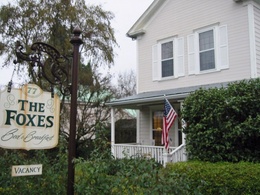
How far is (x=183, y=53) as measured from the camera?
11891 millimetres

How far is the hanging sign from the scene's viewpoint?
367cm

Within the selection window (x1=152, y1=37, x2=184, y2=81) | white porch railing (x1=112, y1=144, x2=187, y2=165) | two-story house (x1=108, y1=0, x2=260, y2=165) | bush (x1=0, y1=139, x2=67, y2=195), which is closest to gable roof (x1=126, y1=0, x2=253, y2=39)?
two-story house (x1=108, y1=0, x2=260, y2=165)

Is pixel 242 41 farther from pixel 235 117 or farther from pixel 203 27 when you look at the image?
pixel 235 117

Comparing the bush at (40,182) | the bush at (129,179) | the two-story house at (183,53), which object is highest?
the two-story house at (183,53)

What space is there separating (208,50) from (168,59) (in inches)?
75.8

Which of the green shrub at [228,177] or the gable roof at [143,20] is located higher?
the gable roof at [143,20]

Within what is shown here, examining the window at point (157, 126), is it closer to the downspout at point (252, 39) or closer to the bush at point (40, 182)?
the downspout at point (252, 39)

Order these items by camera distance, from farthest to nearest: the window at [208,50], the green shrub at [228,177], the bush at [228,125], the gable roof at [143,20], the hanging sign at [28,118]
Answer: the gable roof at [143,20]
the window at [208,50]
the bush at [228,125]
the green shrub at [228,177]
the hanging sign at [28,118]

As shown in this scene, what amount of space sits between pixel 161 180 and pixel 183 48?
910cm

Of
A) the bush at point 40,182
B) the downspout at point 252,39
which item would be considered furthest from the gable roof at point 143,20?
the bush at point 40,182

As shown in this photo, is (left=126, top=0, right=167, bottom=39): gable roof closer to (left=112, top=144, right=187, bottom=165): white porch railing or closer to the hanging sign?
(left=112, top=144, right=187, bottom=165): white porch railing

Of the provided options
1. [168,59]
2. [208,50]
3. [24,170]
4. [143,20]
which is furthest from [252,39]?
[24,170]

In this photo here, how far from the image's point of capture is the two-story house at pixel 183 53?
10133mm

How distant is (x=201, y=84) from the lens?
11.1 m
